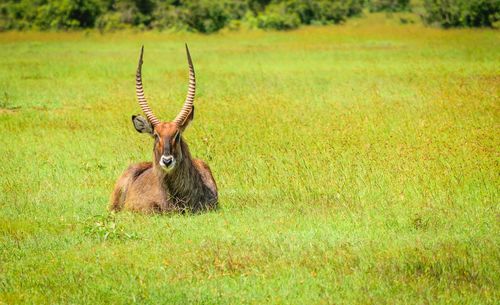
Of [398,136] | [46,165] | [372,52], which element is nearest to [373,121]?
[398,136]

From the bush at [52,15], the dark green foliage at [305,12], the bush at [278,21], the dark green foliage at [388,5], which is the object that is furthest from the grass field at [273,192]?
the dark green foliage at [388,5]

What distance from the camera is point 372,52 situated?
30.9 m

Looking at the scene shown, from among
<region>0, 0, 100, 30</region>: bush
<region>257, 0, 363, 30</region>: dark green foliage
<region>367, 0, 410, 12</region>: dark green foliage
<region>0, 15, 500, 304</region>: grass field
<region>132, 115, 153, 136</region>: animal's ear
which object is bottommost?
<region>367, 0, 410, 12</region>: dark green foliage

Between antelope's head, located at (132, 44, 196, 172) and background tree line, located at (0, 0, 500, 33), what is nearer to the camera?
antelope's head, located at (132, 44, 196, 172)

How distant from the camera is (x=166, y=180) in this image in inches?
371

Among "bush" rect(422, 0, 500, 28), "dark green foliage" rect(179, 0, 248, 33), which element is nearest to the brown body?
"bush" rect(422, 0, 500, 28)

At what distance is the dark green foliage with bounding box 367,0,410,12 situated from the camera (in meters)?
54.6

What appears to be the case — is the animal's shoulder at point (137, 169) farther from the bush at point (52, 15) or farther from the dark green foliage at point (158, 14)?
the bush at point (52, 15)

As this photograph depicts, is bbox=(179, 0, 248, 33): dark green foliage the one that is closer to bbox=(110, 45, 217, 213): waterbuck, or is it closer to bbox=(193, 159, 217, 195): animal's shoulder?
bbox=(193, 159, 217, 195): animal's shoulder

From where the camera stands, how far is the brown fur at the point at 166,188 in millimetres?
9310

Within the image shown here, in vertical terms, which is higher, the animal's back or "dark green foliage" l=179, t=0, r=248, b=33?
the animal's back

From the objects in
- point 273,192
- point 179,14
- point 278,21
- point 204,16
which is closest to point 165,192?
point 273,192

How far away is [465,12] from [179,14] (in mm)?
13570

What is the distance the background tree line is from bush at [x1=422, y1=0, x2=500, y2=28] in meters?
0.04
